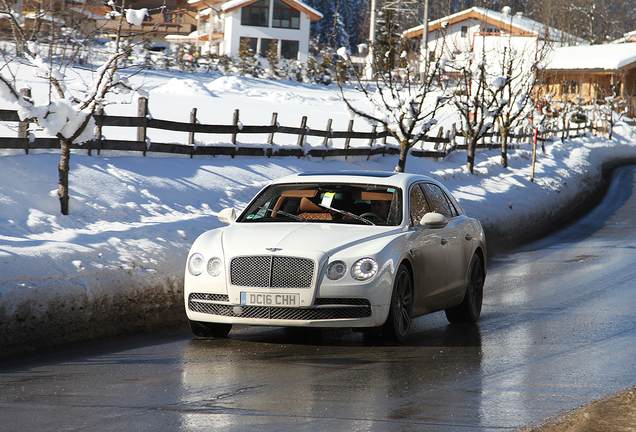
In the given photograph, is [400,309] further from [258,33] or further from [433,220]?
[258,33]

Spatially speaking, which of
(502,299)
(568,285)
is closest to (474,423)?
(502,299)

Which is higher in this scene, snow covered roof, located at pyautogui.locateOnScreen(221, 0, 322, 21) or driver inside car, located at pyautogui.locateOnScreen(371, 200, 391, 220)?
snow covered roof, located at pyautogui.locateOnScreen(221, 0, 322, 21)

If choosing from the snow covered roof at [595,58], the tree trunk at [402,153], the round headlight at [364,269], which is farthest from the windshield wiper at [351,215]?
the snow covered roof at [595,58]

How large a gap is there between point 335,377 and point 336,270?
1154 mm

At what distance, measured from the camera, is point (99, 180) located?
1369 centimetres

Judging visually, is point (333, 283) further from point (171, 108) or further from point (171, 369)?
point (171, 108)

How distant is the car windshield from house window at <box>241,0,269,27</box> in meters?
63.6

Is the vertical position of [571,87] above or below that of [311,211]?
above

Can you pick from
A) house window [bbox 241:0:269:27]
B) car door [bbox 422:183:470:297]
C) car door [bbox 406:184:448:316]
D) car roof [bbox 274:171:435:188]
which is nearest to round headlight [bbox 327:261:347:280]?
car door [bbox 406:184:448:316]

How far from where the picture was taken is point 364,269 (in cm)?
689

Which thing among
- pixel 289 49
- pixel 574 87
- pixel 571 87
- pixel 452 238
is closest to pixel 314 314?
pixel 452 238

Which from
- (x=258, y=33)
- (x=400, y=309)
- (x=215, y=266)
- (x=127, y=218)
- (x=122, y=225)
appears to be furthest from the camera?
(x=258, y=33)

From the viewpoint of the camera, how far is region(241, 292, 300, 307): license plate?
22.2 ft

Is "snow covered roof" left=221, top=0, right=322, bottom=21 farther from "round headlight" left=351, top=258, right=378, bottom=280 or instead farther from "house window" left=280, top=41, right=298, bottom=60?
"round headlight" left=351, top=258, right=378, bottom=280
